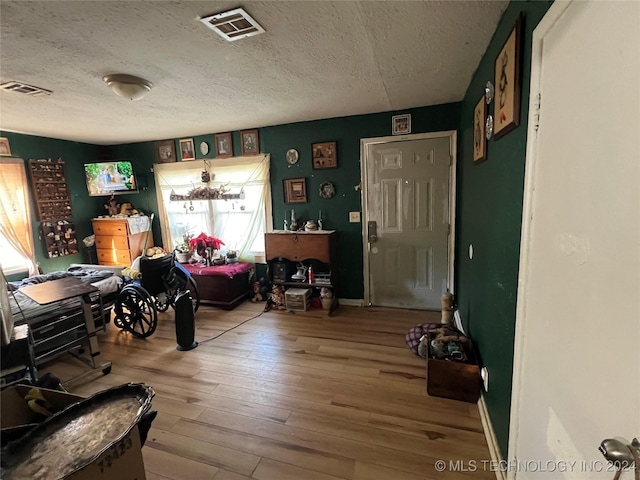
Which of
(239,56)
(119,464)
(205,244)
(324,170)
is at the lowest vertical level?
(119,464)

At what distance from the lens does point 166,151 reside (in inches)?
171

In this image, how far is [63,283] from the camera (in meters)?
2.71

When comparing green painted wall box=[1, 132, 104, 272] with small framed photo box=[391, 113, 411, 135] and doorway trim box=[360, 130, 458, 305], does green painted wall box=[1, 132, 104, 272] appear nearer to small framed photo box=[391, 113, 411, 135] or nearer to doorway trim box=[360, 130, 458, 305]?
doorway trim box=[360, 130, 458, 305]

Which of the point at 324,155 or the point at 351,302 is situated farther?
the point at 351,302

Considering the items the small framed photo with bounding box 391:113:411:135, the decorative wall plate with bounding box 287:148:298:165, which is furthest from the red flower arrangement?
A: the small framed photo with bounding box 391:113:411:135

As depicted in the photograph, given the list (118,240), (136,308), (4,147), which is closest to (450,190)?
(136,308)

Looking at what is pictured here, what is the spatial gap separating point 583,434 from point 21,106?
13.7 ft

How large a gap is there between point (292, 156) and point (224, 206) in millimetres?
1297

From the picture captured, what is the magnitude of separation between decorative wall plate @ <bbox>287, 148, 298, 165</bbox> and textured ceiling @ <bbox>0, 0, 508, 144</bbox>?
0.68m

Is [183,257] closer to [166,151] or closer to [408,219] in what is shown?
Answer: [166,151]

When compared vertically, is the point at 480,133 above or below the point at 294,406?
above

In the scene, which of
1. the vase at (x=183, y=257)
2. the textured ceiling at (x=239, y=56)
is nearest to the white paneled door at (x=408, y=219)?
the textured ceiling at (x=239, y=56)

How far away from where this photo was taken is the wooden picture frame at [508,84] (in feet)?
4.02

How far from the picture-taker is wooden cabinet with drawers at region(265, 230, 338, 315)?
3523 mm
